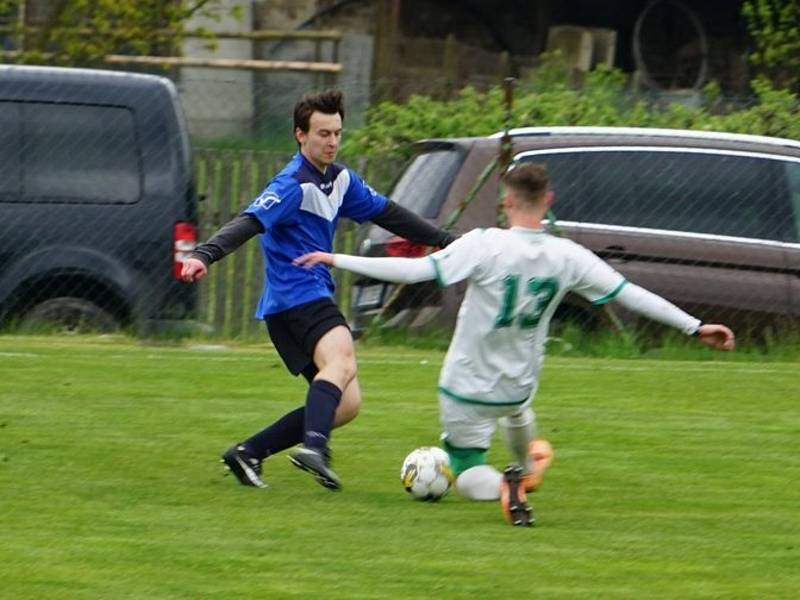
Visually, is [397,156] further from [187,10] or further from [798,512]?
[798,512]

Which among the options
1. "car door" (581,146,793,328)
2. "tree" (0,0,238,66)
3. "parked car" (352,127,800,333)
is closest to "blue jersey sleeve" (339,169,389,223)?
"parked car" (352,127,800,333)

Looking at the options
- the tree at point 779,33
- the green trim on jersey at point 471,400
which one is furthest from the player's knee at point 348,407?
the tree at point 779,33

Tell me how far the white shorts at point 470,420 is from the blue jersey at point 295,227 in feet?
2.38

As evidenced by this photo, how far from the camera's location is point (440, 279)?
737 cm

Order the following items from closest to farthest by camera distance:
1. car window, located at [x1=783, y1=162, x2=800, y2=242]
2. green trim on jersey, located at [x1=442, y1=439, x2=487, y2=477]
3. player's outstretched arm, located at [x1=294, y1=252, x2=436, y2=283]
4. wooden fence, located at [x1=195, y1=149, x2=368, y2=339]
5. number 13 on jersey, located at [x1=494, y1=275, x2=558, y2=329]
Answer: player's outstretched arm, located at [x1=294, y1=252, x2=436, y2=283] < number 13 on jersey, located at [x1=494, y1=275, x2=558, y2=329] < green trim on jersey, located at [x1=442, y1=439, x2=487, y2=477] < car window, located at [x1=783, y1=162, x2=800, y2=242] < wooden fence, located at [x1=195, y1=149, x2=368, y2=339]

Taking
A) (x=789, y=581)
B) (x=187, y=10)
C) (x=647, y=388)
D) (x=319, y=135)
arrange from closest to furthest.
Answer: (x=789, y=581), (x=319, y=135), (x=647, y=388), (x=187, y=10)

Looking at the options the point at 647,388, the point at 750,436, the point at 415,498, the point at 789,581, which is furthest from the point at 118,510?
the point at 647,388

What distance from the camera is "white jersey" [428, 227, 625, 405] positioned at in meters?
7.41

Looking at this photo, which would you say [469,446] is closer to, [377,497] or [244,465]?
[377,497]

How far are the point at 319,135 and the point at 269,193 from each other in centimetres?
31

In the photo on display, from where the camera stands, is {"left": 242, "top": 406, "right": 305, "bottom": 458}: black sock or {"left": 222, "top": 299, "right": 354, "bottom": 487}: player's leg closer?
{"left": 222, "top": 299, "right": 354, "bottom": 487}: player's leg

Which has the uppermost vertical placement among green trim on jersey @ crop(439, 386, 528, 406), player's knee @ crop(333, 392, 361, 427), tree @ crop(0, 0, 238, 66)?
green trim on jersey @ crop(439, 386, 528, 406)

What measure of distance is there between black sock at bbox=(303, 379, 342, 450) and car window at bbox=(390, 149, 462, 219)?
17.5 ft

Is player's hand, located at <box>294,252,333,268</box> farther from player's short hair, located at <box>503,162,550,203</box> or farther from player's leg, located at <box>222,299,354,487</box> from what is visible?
player's short hair, located at <box>503,162,550,203</box>
